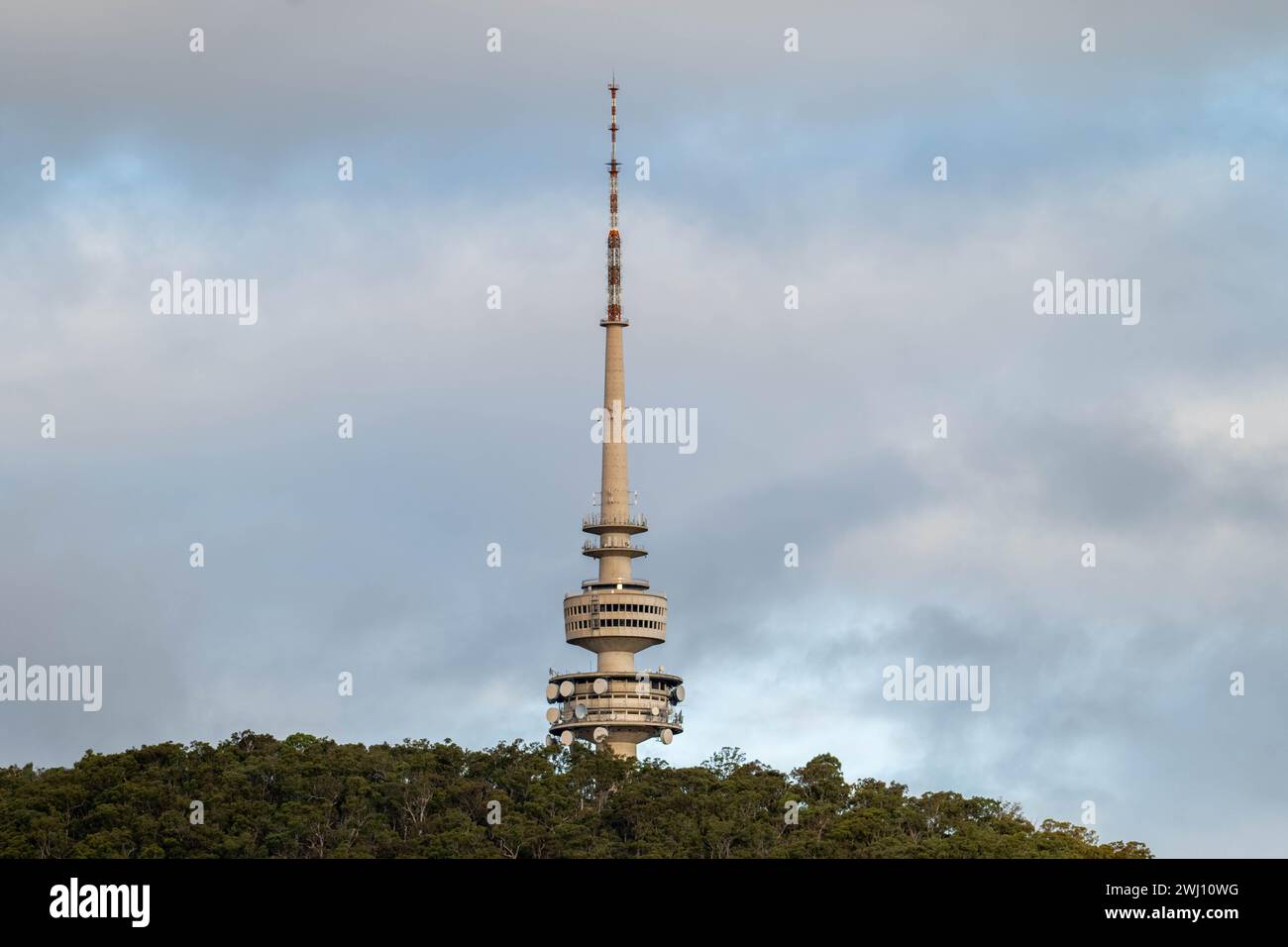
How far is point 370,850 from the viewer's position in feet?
630

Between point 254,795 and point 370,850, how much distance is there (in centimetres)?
1201

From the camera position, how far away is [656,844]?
A: 197000mm

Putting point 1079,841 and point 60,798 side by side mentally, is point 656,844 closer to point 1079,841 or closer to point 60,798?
point 1079,841
